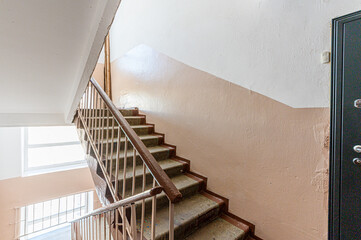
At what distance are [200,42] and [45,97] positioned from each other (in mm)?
1904

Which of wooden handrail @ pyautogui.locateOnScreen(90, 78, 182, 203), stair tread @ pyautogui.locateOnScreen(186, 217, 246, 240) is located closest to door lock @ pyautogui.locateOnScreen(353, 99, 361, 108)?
wooden handrail @ pyautogui.locateOnScreen(90, 78, 182, 203)

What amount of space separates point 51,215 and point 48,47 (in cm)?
471

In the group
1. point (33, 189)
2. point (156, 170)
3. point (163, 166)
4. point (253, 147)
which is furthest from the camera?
point (33, 189)

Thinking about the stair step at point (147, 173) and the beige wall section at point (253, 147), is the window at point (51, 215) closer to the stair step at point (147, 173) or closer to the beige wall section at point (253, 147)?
the stair step at point (147, 173)

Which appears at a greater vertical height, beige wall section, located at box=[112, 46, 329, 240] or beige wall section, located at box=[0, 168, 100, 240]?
beige wall section, located at box=[112, 46, 329, 240]

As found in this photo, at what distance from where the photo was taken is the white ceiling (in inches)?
38.5

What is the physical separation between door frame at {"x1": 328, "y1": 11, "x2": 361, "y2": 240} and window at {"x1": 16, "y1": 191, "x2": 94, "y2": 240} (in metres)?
4.97

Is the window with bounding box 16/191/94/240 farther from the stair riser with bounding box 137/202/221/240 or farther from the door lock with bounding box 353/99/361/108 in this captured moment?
the door lock with bounding box 353/99/361/108

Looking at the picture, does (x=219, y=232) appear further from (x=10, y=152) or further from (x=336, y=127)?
(x=10, y=152)

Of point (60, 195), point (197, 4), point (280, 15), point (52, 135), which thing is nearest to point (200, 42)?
point (197, 4)

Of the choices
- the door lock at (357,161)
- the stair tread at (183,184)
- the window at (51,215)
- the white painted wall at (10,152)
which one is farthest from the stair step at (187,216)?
the window at (51,215)

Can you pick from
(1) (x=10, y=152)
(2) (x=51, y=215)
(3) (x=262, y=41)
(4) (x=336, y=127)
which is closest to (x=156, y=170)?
(4) (x=336, y=127)

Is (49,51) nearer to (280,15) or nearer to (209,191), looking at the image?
(280,15)

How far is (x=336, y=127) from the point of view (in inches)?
50.1
